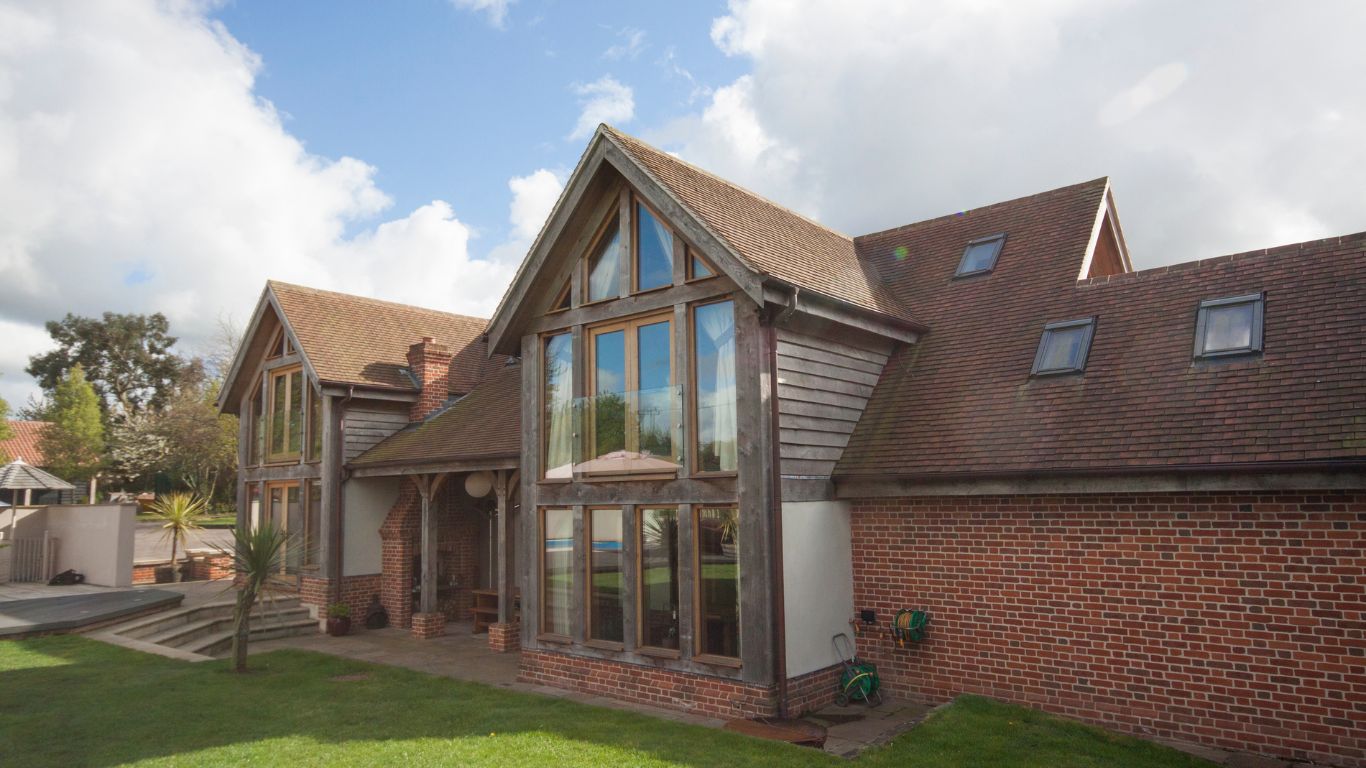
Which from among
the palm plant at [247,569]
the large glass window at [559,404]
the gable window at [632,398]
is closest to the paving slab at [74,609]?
the palm plant at [247,569]

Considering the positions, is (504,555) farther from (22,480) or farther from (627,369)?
(22,480)

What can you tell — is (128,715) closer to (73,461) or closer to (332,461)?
(332,461)

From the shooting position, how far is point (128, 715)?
9609mm

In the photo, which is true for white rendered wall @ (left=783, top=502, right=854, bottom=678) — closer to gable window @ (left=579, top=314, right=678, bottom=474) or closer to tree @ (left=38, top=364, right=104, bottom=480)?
gable window @ (left=579, top=314, right=678, bottom=474)

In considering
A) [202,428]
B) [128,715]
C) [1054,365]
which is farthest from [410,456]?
[202,428]

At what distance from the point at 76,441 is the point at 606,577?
3584cm

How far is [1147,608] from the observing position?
8.44m

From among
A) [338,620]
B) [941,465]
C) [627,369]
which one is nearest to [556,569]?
[627,369]

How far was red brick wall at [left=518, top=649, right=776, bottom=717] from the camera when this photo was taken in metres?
9.27

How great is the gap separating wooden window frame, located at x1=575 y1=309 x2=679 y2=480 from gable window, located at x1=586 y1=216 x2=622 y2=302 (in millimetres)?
427

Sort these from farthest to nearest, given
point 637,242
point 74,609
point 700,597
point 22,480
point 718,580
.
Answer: point 22,480, point 74,609, point 637,242, point 700,597, point 718,580

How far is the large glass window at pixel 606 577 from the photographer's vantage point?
10.8 metres

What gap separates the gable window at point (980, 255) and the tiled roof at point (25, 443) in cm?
4219

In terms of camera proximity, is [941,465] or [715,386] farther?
[715,386]
